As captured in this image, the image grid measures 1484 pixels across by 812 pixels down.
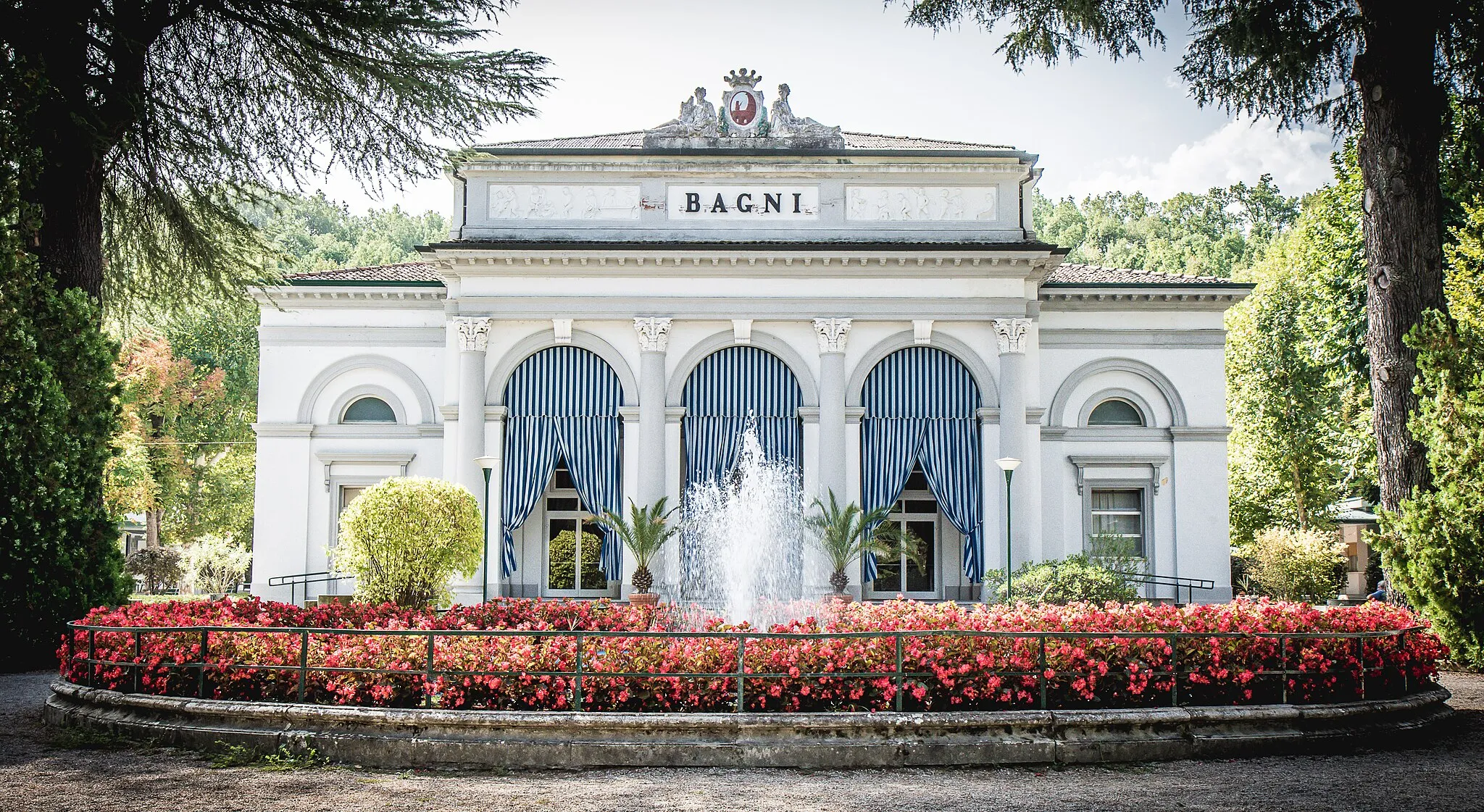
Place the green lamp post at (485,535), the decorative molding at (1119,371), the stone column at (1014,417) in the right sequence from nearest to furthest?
the green lamp post at (485,535) < the stone column at (1014,417) < the decorative molding at (1119,371)

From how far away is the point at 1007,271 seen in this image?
22.7 m

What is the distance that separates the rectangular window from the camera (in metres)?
24.1

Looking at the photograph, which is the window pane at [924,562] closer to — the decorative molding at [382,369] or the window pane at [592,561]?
the window pane at [592,561]

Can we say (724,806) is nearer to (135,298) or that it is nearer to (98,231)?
(98,231)

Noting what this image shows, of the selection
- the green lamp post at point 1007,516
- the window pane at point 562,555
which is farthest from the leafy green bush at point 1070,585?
the window pane at point 562,555

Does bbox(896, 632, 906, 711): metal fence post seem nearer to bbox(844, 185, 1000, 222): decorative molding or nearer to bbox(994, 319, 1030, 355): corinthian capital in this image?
bbox(994, 319, 1030, 355): corinthian capital

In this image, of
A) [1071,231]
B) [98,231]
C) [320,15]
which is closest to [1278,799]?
[320,15]

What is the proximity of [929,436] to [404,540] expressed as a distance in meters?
10.7

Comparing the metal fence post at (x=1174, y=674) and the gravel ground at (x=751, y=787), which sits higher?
the metal fence post at (x=1174, y=674)

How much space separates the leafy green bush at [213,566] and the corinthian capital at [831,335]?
62.2 ft

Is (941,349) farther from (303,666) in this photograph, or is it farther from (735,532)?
(303,666)

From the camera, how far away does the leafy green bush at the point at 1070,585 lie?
19656 millimetres

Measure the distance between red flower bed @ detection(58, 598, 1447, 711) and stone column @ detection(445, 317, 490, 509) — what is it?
11.6 m

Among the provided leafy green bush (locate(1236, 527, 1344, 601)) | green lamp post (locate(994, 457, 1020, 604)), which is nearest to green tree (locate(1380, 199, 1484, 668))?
green lamp post (locate(994, 457, 1020, 604))
